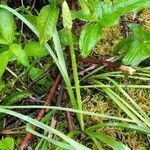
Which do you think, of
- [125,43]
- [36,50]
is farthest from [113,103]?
[36,50]

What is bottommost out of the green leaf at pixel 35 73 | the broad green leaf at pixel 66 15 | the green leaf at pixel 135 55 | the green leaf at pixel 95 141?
the green leaf at pixel 95 141

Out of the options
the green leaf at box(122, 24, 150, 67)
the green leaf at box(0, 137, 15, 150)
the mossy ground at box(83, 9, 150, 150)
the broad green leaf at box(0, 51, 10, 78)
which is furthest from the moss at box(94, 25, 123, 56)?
the green leaf at box(0, 137, 15, 150)

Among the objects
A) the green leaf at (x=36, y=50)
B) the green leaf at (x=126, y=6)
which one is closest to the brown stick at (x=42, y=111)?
the green leaf at (x=36, y=50)

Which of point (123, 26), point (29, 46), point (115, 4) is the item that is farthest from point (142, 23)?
point (29, 46)

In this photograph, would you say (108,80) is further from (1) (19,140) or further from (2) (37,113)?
(1) (19,140)

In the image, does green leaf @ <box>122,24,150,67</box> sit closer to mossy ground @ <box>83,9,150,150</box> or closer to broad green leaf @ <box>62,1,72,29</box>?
mossy ground @ <box>83,9,150,150</box>

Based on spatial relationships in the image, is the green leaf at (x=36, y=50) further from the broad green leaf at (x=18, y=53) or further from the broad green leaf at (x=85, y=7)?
the broad green leaf at (x=85, y=7)

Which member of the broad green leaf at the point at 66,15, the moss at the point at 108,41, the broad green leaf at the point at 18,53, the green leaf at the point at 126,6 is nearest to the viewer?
the broad green leaf at the point at 66,15
